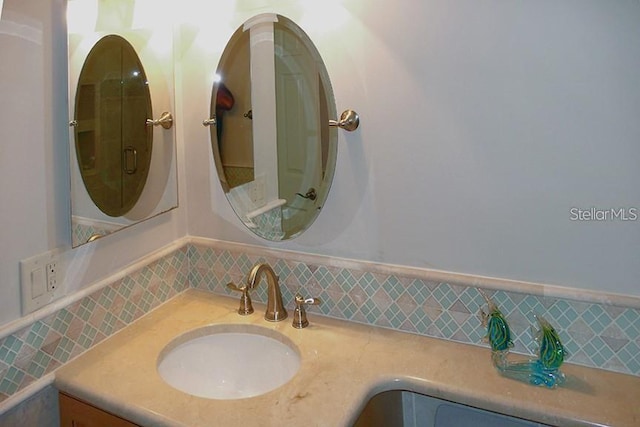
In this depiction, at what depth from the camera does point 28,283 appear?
3.62ft

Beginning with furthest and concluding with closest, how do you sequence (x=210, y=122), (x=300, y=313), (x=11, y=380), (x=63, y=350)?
(x=210, y=122) → (x=300, y=313) → (x=63, y=350) → (x=11, y=380)

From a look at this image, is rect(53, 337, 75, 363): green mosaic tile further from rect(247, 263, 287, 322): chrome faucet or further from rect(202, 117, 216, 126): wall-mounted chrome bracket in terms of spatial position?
rect(202, 117, 216, 126): wall-mounted chrome bracket

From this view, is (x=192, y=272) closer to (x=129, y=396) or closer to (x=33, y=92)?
(x=129, y=396)

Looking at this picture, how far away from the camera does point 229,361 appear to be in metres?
1.39

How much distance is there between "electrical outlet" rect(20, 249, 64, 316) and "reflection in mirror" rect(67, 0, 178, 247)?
0.07 metres

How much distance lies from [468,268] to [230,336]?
0.66 m

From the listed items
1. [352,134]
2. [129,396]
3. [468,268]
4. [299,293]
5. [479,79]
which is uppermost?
[479,79]

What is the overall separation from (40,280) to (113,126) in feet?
1.34

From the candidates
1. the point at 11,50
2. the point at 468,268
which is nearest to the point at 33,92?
the point at 11,50

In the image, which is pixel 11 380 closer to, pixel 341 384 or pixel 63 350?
pixel 63 350

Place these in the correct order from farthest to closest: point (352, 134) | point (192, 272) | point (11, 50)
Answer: point (192, 272), point (352, 134), point (11, 50)

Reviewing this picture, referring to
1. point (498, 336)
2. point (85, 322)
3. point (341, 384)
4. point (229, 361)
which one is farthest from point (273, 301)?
point (498, 336)

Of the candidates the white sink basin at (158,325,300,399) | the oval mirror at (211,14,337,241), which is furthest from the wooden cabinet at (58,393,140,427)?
the oval mirror at (211,14,337,241)

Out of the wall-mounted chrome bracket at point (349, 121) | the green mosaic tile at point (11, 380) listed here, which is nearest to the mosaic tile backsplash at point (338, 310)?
the green mosaic tile at point (11, 380)
